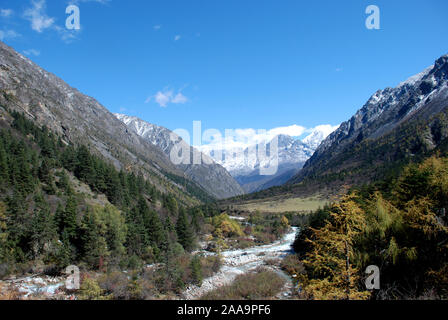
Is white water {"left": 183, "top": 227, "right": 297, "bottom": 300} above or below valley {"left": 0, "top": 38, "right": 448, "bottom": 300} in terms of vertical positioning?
below

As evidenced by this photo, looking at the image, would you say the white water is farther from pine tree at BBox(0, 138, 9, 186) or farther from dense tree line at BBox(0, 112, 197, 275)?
pine tree at BBox(0, 138, 9, 186)

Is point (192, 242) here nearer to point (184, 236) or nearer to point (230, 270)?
point (184, 236)

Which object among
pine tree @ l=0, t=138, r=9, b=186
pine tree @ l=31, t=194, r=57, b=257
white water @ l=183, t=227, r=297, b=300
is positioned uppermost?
pine tree @ l=0, t=138, r=9, b=186

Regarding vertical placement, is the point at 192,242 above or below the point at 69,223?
below

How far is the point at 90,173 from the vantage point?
75.4m

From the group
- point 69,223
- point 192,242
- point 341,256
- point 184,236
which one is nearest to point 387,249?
point 341,256

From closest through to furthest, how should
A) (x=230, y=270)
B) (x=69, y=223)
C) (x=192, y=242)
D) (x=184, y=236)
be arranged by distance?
(x=69, y=223) → (x=230, y=270) → (x=184, y=236) → (x=192, y=242)

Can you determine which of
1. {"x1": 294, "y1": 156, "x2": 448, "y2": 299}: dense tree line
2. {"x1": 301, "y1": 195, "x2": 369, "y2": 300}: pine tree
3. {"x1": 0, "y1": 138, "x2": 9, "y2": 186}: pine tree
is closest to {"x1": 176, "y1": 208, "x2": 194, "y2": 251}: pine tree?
{"x1": 0, "y1": 138, "x2": 9, "y2": 186}: pine tree

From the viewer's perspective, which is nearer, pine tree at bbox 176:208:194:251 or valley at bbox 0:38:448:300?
valley at bbox 0:38:448:300

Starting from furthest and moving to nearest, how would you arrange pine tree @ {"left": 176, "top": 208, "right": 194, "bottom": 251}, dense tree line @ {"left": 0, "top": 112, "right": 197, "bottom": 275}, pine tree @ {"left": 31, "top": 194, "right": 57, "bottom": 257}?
pine tree @ {"left": 176, "top": 208, "right": 194, "bottom": 251}
dense tree line @ {"left": 0, "top": 112, "right": 197, "bottom": 275}
pine tree @ {"left": 31, "top": 194, "right": 57, "bottom": 257}

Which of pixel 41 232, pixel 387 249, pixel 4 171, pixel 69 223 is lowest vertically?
pixel 41 232
